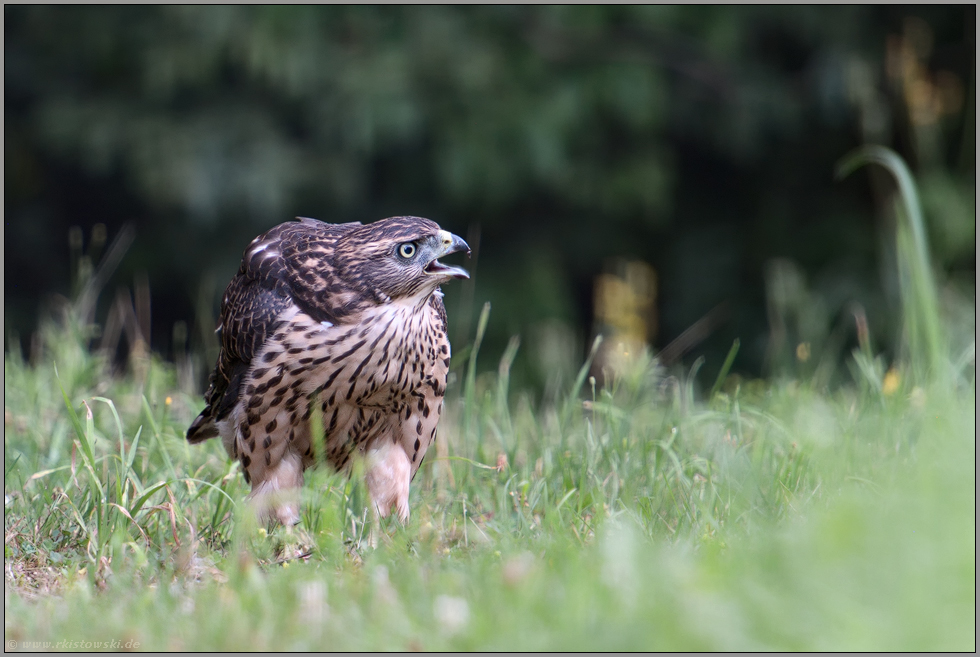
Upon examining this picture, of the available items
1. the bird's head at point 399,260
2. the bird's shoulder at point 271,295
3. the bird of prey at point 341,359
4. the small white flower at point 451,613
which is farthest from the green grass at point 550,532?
the bird's head at point 399,260

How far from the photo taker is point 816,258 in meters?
9.40

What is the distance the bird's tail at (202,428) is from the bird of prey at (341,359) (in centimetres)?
19

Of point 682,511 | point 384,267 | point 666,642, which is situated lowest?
point 682,511

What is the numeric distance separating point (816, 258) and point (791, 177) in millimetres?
835

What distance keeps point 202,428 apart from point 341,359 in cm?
94

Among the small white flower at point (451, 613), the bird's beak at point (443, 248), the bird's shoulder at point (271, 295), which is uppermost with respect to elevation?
the bird's beak at point (443, 248)

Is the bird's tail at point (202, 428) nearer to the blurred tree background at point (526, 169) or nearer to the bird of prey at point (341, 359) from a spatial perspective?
the bird of prey at point (341, 359)

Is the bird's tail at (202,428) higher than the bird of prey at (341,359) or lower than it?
lower

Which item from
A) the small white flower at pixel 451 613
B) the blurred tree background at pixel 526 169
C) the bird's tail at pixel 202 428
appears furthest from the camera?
the blurred tree background at pixel 526 169

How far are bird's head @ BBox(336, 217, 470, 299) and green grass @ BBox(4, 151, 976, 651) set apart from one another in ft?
2.24

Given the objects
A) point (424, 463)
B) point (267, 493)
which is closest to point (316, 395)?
point (267, 493)

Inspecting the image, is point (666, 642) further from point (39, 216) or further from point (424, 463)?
point (39, 216)

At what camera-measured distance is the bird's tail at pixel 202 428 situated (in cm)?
396

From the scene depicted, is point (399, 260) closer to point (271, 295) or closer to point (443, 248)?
point (443, 248)
